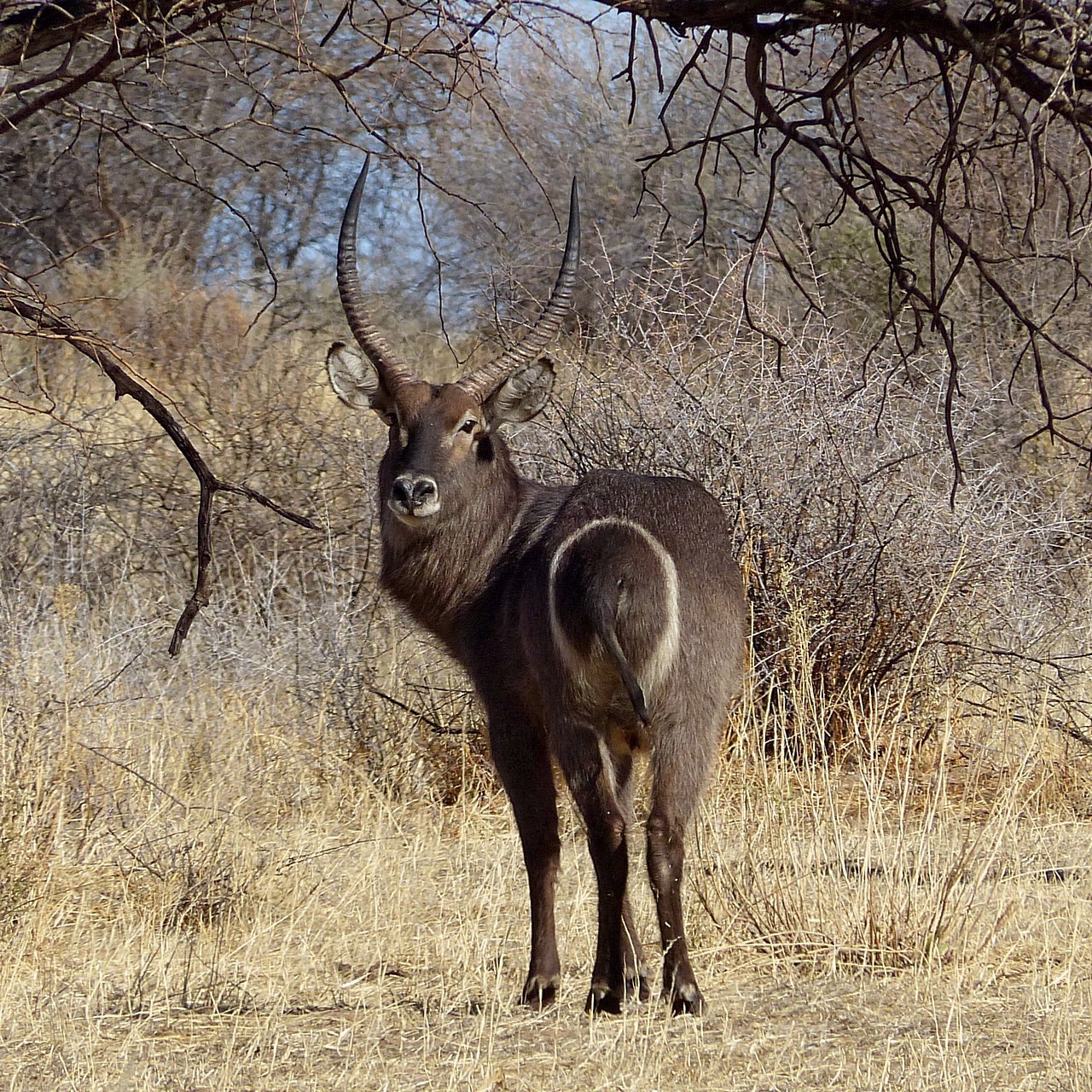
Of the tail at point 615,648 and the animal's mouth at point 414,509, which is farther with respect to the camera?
the animal's mouth at point 414,509

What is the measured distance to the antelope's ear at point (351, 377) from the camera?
500 centimetres

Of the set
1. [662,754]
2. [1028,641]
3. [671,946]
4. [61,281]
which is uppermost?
[61,281]

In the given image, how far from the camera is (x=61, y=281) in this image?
13.8 meters

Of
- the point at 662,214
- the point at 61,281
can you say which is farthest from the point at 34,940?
the point at 662,214

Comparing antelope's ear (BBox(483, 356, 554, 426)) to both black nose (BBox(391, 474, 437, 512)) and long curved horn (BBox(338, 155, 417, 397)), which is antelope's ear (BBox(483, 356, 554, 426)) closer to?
long curved horn (BBox(338, 155, 417, 397))

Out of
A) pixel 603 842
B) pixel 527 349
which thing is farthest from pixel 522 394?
pixel 603 842

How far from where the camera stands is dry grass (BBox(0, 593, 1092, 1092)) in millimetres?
3775

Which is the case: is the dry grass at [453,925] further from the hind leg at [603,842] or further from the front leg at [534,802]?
the front leg at [534,802]

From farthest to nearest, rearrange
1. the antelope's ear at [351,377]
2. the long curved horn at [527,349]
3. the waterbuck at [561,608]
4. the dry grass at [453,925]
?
the antelope's ear at [351,377] < the long curved horn at [527,349] < the waterbuck at [561,608] < the dry grass at [453,925]

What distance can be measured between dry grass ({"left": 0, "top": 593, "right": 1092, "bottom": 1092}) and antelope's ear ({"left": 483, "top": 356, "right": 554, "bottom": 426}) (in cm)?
150

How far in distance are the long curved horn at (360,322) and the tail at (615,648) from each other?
1.22 metres

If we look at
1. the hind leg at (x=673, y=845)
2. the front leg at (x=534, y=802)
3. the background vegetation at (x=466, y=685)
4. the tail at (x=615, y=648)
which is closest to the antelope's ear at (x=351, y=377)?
the background vegetation at (x=466, y=685)

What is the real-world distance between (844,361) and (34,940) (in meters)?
4.58

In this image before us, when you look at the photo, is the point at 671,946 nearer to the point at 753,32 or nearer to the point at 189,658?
the point at 753,32
